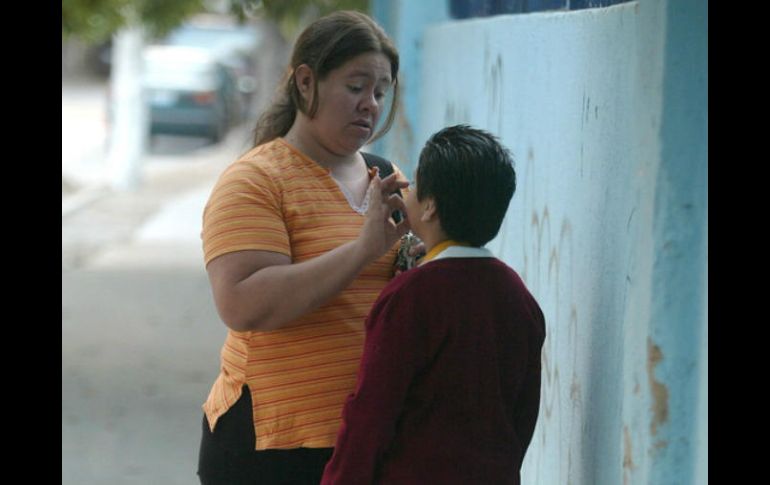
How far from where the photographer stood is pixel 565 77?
356 cm

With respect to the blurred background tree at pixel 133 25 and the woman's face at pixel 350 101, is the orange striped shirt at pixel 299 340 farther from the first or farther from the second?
the blurred background tree at pixel 133 25

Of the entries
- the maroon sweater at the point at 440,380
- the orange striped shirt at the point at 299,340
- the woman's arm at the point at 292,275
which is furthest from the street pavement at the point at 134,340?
the maroon sweater at the point at 440,380

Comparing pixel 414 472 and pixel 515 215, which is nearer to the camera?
pixel 414 472

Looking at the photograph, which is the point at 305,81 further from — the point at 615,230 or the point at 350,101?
the point at 615,230

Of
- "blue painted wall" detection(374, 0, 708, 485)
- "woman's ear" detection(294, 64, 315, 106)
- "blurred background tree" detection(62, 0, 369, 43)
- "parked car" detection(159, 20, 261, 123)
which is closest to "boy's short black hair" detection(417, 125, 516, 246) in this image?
"blue painted wall" detection(374, 0, 708, 485)

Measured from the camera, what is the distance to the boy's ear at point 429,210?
266cm

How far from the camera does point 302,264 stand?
278 cm

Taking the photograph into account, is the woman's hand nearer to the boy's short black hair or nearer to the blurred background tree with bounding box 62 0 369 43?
the boy's short black hair

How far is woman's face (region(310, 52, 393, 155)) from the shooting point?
2.93m

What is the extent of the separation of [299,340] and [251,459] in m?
0.26

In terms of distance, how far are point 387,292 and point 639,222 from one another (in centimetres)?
50
